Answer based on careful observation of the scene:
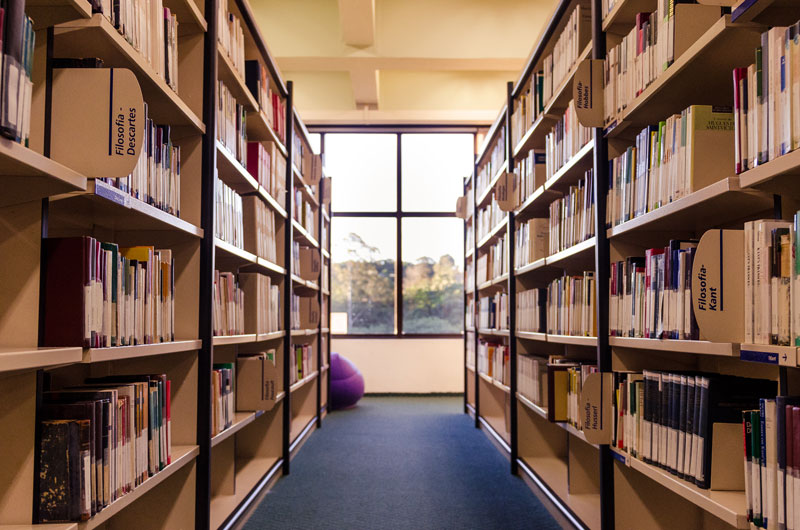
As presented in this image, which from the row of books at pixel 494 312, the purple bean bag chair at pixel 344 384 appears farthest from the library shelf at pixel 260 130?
the purple bean bag chair at pixel 344 384

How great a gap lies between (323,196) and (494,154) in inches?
67.2

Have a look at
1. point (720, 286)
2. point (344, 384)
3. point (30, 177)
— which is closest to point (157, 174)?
point (30, 177)

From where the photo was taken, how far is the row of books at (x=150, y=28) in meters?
1.60

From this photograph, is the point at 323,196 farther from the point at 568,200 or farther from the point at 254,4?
the point at 568,200

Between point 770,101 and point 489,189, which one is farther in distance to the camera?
point 489,189

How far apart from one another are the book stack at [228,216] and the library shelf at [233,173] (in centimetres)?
7

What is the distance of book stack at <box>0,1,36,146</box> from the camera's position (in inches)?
43.1

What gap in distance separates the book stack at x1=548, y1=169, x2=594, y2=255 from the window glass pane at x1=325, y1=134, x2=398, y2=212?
4.47 metres

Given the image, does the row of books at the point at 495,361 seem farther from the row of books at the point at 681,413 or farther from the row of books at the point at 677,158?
the row of books at the point at 677,158

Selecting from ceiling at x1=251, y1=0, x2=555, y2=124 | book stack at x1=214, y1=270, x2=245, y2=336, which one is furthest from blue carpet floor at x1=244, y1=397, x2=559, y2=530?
ceiling at x1=251, y1=0, x2=555, y2=124

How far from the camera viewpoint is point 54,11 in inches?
54.1

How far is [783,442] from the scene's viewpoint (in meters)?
1.26

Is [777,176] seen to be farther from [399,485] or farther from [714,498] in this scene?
[399,485]

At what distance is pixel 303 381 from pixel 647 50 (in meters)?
3.27
